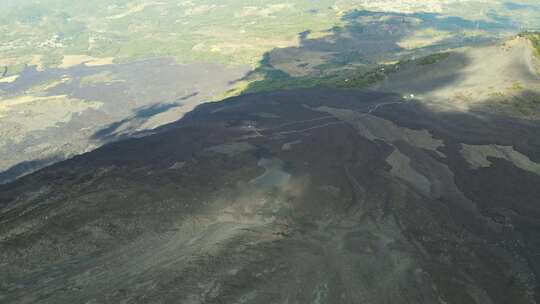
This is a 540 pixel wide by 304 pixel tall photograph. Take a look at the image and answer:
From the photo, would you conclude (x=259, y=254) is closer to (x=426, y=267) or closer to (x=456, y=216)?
(x=426, y=267)

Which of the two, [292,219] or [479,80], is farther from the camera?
[479,80]

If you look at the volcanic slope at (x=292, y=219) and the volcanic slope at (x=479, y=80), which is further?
the volcanic slope at (x=479, y=80)

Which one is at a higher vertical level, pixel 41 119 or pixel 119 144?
pixel 119 144

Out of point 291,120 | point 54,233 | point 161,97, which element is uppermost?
point 54,233

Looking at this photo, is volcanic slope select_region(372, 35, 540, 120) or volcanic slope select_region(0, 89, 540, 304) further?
volcanic slope select_region(372, 35, 540, 120)

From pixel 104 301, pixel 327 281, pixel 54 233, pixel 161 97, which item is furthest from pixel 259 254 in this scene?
pixel 161 97

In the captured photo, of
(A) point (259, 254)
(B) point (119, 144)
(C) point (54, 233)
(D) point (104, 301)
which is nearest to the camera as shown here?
(D) point (104, 301)

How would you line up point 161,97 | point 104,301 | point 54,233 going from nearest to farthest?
point 104,301 < point 54,233 < point 161,97

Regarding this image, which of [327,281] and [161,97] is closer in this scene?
[327,281]
